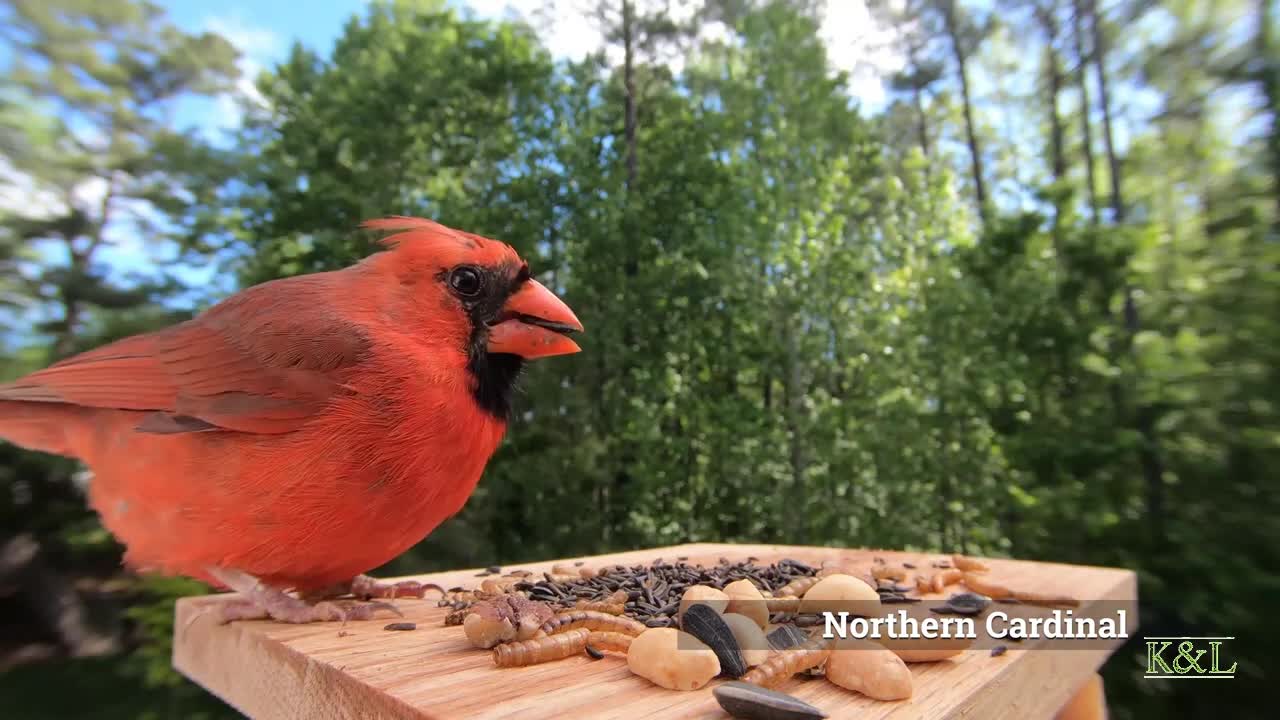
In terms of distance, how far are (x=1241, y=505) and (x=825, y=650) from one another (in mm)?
1921

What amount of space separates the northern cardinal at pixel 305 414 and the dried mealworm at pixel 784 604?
372mm

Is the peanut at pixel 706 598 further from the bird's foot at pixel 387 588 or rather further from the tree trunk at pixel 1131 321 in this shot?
the tree trunk at pixel 1131 321


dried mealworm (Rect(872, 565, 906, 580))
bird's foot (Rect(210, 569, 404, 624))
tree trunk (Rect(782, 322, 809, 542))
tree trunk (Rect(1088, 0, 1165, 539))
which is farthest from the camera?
tree trunk (Rect(782, 322, 809, 542))

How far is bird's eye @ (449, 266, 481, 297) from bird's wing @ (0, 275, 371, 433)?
118 millimetres

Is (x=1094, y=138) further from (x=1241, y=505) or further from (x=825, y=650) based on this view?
(x=825, y=650)

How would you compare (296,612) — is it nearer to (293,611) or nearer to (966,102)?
(293,611)

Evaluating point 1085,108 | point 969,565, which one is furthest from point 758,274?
point 969,565

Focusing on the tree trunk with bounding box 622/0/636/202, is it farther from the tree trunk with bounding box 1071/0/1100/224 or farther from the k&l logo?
the k&l logo

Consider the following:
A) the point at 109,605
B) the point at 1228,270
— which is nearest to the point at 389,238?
the point at 109,605

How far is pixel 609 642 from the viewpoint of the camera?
728 mm

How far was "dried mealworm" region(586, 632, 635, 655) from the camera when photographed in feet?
2.38

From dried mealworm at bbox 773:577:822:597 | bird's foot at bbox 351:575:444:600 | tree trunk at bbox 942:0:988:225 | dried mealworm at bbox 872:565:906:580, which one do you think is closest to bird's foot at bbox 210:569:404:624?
bird's foot at bbox 351:575:444:600

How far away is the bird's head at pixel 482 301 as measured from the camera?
87 cm

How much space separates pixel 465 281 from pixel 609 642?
429mm
